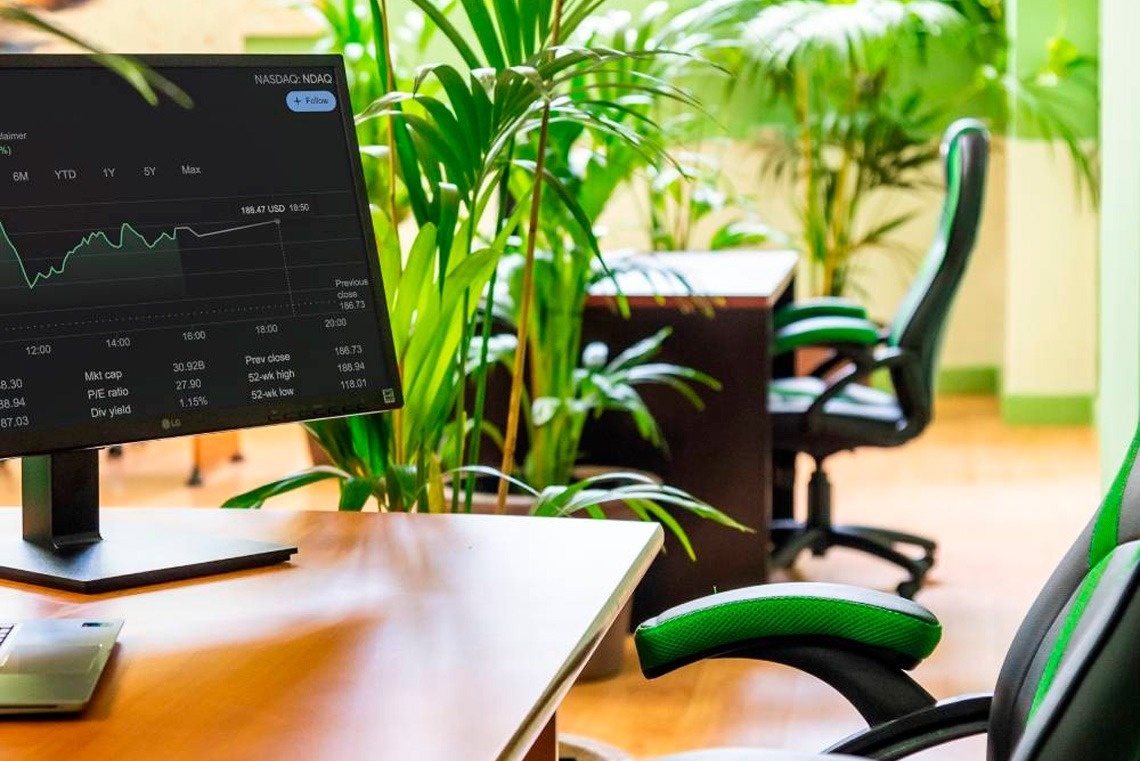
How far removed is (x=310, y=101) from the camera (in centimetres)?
169

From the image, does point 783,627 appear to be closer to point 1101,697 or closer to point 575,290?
point 1101,697

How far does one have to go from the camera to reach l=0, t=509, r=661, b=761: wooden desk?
114cm

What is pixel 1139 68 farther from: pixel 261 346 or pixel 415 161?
pixel 261 346

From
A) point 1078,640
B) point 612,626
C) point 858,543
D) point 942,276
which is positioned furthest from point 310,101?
point 858,543

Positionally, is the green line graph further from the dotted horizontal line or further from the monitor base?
the monitor base

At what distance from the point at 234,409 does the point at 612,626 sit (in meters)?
1.87

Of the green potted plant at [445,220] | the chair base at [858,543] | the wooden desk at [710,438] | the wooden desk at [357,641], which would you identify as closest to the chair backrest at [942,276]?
the chair base at [858,543]

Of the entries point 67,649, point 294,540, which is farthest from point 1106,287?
point 67,649

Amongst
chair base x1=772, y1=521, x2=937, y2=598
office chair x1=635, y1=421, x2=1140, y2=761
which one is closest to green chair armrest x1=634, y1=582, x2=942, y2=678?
office chair x1=635, y1=421, x2=1140, y2=761

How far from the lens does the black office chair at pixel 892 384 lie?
3914 millimetres

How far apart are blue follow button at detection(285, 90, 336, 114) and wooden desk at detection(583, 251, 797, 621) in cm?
206

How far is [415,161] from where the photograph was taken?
236cm

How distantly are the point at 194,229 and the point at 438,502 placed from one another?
0.88 metres

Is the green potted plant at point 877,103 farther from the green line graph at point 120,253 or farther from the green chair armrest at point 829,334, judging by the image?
the green line graph at point 120,253
